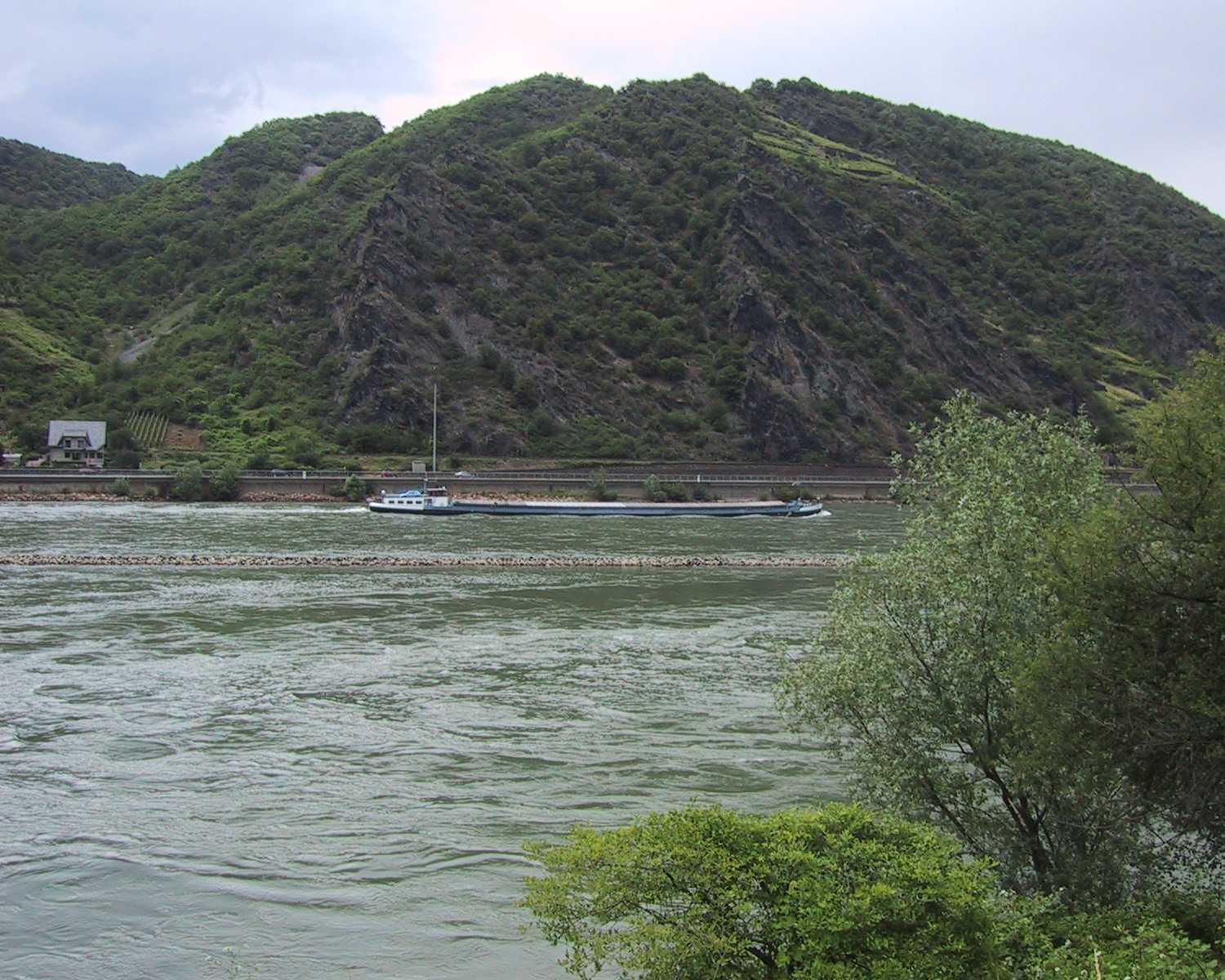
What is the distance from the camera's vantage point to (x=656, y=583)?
46.8 m

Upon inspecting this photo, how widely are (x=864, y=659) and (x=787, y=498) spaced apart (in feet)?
295

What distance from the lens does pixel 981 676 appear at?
13148mm

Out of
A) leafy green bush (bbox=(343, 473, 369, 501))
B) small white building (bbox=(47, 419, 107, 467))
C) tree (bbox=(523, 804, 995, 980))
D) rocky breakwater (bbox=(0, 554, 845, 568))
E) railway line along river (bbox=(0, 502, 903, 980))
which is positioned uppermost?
small white building (bbox=(47, 419, 107, 467))

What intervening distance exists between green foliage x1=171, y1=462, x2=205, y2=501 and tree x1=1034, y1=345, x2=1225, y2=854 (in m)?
87.8

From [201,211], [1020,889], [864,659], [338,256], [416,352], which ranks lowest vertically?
[1020,889]

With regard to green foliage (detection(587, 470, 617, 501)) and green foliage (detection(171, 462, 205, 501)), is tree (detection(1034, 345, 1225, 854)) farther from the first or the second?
green foliage (detection(171, 462, 205, 501))

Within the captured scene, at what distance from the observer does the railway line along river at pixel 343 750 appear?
13070mm

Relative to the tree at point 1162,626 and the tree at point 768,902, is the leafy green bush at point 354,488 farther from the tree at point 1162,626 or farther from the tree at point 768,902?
the tree at point 768,902

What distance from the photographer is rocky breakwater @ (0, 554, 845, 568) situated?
4884 centimetres

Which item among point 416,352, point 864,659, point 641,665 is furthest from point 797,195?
point 864,659

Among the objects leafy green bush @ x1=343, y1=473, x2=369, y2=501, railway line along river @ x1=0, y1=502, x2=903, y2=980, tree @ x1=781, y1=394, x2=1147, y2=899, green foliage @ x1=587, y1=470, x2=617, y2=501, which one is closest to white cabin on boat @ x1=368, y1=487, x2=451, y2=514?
leafy green bush @ x1=343, y1=473, x2=369, y2=501

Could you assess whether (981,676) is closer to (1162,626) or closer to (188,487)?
(1162,626)

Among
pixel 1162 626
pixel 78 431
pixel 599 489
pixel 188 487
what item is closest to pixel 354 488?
pixel 188 487

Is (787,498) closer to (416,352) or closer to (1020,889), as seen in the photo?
(416,352)
